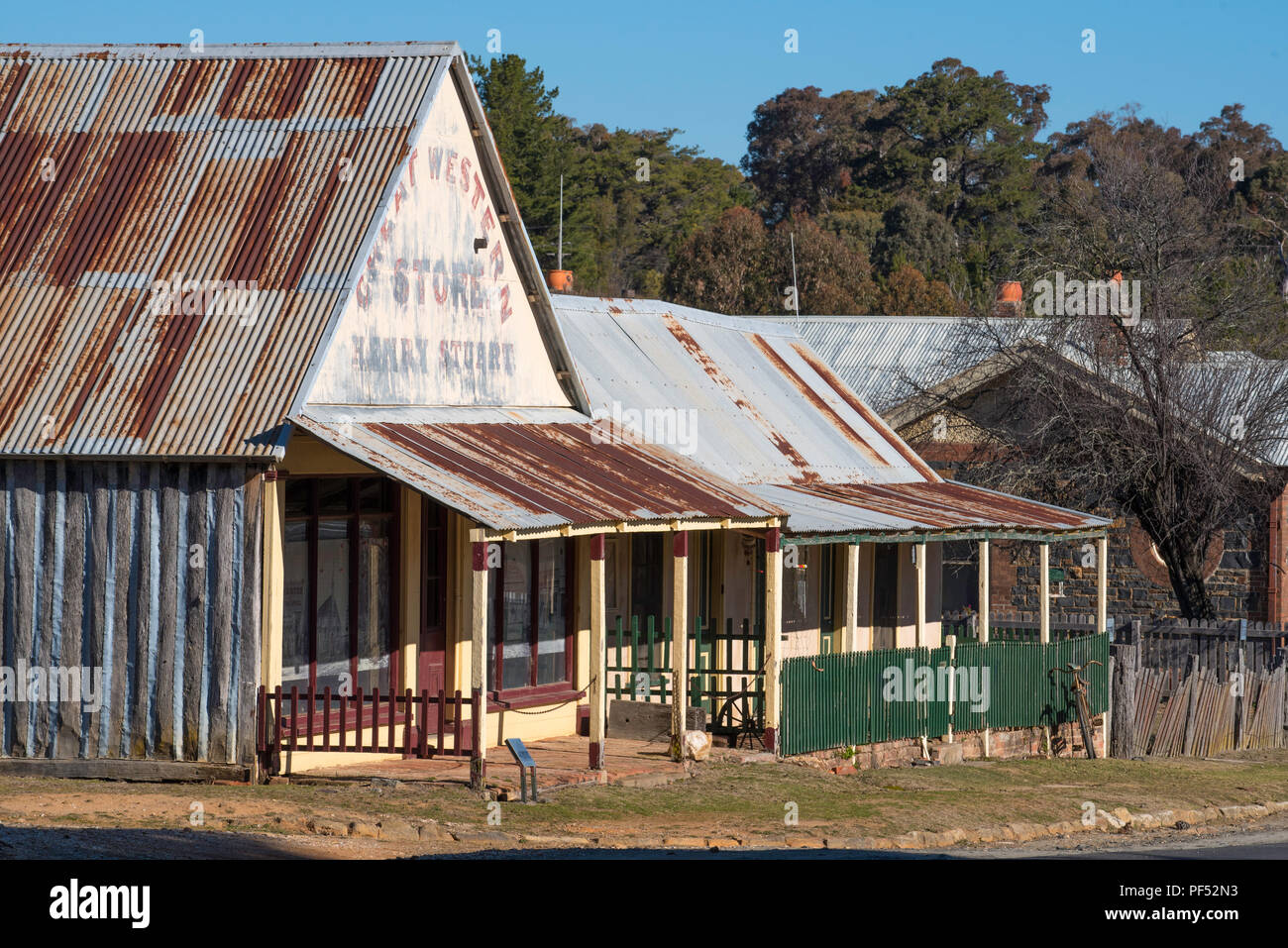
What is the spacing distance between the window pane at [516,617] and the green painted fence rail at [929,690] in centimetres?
276

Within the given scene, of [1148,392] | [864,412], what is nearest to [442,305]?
[864,412]

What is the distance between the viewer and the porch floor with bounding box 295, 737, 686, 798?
54.1 ft

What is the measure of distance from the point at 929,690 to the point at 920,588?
299 centimetres

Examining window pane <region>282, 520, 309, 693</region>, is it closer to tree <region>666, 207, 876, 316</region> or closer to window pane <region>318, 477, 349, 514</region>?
window pane <region>318, 477, 349, 514</region>

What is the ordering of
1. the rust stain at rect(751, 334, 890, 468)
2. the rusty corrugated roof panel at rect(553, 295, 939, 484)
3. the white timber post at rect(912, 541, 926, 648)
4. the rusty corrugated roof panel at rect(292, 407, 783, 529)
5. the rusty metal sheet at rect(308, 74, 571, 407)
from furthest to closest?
Answer: the rust stain at rect(751, 334, 890, 468), the white timber post at rect(912, 541, 926, 648), the rusty corrugated roof panel at rect(553, 295, 939, 484), the rusty metal sheet at rect(308, 74, 571, 407), the rusty corrugated roof panel at rect(292, 407, 783, 529)

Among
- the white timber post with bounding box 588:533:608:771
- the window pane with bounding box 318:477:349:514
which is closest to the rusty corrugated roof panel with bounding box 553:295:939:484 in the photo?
the window pane with bounding box 318:477:349:514

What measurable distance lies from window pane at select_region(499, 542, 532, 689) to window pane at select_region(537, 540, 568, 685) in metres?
0.20

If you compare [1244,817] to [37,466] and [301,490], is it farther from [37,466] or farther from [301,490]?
[37,466]

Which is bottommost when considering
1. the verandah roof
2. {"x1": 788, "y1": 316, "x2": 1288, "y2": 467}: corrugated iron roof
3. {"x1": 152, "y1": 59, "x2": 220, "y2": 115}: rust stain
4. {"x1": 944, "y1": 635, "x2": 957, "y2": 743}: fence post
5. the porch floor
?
the porch floor

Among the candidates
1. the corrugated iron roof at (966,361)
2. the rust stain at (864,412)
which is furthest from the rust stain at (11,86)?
the corrugated iron roof at (966,361)

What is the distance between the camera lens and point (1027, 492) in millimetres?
31547

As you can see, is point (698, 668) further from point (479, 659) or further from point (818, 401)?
point (818, 401)

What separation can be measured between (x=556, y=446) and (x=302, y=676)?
147 inches
